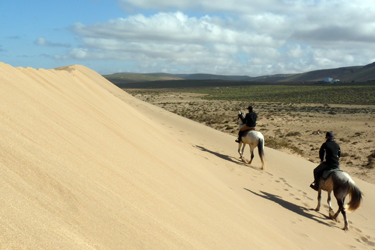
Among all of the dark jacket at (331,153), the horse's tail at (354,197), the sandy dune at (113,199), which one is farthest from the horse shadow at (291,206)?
the dark jacket at (331,153)

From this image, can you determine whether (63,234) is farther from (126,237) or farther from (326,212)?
(326,212)

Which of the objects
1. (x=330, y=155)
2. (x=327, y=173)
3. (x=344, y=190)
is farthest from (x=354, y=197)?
(x=330, y=155)

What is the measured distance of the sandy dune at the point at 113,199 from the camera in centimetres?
301

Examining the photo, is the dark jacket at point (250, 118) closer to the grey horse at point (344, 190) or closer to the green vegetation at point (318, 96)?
the grey horse at point (344, 190)

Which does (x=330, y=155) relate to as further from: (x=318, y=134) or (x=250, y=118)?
(x=318, y=134)

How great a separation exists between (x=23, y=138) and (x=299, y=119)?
26.1 meters

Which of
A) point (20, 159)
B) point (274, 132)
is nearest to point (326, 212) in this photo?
point (20, 159)

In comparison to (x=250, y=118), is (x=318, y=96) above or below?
above

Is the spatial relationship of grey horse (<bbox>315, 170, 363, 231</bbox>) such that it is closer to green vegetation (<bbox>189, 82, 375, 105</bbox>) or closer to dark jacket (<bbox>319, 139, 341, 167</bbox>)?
dark jacket (<bbox>319, 139, 341, 167</bbox>)

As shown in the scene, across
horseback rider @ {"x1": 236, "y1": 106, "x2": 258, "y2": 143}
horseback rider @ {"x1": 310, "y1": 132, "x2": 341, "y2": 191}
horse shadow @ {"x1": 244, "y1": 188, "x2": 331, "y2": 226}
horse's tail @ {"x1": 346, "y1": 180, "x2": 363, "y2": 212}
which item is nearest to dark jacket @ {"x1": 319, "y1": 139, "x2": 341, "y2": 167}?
horseback rider @ {"x1": 310, "y1": 132, "x2": 341, "y2": 191}

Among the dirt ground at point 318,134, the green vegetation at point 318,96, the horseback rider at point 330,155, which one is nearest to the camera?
the horseback rider at point 330,155

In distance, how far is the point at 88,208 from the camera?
11.2 feet

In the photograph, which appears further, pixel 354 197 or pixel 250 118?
pixel 250 118

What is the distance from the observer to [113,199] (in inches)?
150
